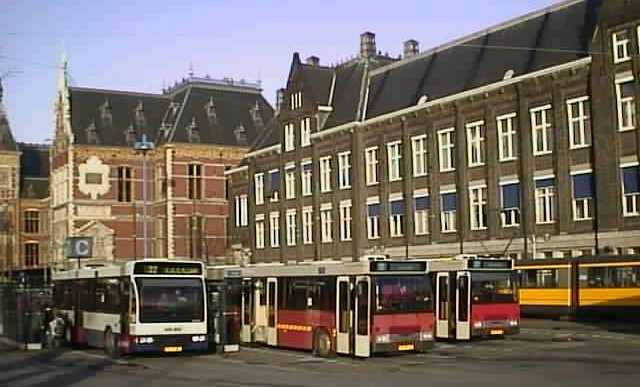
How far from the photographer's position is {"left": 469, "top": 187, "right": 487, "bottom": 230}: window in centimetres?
5425

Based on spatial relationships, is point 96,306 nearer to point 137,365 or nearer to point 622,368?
point 137,365

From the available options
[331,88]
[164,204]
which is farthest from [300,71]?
[164,204]

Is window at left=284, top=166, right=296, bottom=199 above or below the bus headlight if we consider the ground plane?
above

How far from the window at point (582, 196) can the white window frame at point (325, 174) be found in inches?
871

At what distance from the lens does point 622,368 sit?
22.6 meters

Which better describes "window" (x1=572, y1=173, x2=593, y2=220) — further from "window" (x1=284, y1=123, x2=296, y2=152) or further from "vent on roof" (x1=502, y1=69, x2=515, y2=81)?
"window" (x1=284, y1=123, x2=296, y2=152)

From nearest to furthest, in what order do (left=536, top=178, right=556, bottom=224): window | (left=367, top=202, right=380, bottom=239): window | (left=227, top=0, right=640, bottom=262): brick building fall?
(left=227, top=0, right=640, bottom=262): brick building → (left=536, top=178, right=556, bottom=224): window → (left=367, top=202, right=380, bottom=239): window

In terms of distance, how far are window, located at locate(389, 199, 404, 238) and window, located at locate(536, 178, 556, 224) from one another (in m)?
11.7

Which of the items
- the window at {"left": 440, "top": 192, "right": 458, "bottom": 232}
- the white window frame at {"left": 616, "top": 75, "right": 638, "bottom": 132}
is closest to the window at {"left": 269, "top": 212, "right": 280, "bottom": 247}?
the window at {"left": 440, "top": 192, "right": 458, "bottom": 232}

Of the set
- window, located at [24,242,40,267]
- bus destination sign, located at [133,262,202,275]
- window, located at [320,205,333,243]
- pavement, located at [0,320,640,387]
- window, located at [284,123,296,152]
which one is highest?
window, located at [284,123,296,152]

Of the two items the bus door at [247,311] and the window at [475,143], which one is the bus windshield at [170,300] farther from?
the window at [475,143]

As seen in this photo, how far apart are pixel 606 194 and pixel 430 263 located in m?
17.1

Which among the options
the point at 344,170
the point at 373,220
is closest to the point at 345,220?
the point at 373,220

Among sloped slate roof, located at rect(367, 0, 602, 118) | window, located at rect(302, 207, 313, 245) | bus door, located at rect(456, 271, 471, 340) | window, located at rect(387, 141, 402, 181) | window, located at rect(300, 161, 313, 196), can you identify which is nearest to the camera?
bus door, located at rect(456, 271, 471, 340)
